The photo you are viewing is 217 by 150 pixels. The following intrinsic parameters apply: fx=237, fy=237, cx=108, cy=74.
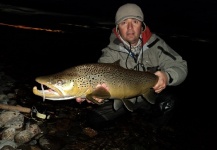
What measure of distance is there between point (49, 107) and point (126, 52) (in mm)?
2364

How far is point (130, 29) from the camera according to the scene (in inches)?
156

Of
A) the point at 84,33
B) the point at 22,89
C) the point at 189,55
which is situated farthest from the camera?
the point at 84,33

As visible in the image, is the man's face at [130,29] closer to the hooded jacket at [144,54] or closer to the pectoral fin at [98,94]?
the hooded jacket at [144,54]

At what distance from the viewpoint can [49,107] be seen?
17.8 feet

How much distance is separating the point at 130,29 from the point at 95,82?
138 centimetres

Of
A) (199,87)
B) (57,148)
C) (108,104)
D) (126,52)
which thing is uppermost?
(126,52)

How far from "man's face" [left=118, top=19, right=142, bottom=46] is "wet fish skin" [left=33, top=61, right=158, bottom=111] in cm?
82

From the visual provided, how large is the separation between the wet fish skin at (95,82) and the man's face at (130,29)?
818 millimetres

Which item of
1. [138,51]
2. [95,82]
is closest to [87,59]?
[138,51]

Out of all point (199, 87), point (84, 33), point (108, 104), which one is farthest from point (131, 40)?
point (84, 33)

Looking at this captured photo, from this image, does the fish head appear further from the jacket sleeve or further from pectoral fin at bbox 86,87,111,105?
the jacket sleeve

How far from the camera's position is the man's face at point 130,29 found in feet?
13.0

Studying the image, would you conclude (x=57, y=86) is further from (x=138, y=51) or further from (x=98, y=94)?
(x=138, y=51)

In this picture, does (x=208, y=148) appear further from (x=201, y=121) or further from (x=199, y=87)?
(x=199, y=87)
